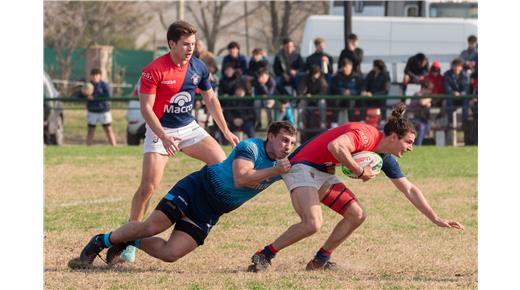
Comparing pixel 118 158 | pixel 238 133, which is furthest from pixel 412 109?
pixel 118 158

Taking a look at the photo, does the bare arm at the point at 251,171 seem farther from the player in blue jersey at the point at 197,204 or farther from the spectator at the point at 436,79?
the spectator at the point at 436,79

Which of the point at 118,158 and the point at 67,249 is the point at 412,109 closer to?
the point at 118,158

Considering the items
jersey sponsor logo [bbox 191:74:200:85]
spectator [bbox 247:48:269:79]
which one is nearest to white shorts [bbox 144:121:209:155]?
jersey sponsor logo [bbox 191:74:200:85]

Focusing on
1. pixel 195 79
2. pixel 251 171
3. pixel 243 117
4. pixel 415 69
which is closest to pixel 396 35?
pixel 415 69

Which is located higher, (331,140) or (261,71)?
(261,71)

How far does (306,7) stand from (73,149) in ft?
79.8

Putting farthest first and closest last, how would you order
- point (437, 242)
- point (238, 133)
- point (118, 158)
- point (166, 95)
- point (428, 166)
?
point (238, 133), point (118, 158), point (428, 166), point (437, 242), point (166, 95)

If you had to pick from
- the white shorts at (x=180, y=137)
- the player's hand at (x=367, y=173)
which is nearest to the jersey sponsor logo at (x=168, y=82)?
the white shorts at (x=180, y=137)

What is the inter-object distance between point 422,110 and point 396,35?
3797mm

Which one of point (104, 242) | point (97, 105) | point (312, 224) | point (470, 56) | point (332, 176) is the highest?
point (470, 56)

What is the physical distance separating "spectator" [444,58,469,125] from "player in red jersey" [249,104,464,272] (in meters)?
12.8

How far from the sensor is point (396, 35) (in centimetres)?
2475

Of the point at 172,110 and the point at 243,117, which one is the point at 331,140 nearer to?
the point at 172,110

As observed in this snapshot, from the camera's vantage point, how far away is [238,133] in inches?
823
